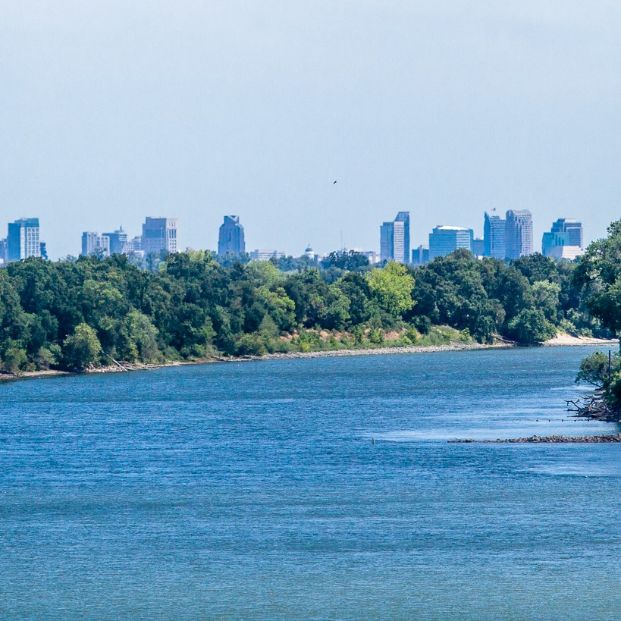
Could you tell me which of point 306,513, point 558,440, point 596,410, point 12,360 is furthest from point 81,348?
point 306,513

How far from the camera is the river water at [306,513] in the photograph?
172 ft

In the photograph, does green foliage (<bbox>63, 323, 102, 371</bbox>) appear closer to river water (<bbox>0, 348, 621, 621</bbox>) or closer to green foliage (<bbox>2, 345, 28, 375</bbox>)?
green foliage (<bbox>2, 345, 28, 375</bbox>)

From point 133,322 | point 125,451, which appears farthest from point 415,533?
point 133,322

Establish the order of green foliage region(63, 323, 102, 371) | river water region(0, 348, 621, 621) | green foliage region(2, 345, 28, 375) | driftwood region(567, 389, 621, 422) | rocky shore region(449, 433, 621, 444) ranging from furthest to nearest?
green foliage region(63, 323, 102, 371), green foliage region(2, 345, 28, 375), driftwood region(567, 389, 621, 422), rocky shore region(449, 433, 621, 444), river water region(0, 348, 621, 621)

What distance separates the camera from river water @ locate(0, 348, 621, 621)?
52.6 meters

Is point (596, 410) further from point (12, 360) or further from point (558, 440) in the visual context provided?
point (12, 360)

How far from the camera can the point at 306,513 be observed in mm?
67312

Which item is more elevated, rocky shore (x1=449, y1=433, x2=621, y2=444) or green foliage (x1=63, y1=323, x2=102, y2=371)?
green foliage (x1=63, y1=323, x2=102, y2=371)

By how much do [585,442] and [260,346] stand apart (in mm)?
112850

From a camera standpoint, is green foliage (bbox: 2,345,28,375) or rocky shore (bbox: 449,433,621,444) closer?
rocky shore (bbox: 449,433,621,444)

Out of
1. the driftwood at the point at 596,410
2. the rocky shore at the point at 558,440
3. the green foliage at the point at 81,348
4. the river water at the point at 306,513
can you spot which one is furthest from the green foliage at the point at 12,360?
the rocky shore at the point at 558,440

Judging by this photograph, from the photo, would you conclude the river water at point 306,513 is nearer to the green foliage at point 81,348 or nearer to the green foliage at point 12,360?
the green foliage at point 12,360

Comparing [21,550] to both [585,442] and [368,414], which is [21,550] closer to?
[585,442]

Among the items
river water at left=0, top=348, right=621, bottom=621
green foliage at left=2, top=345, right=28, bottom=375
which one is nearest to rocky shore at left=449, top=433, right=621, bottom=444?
river water at left=0, top=348, right=621, bottom=621
